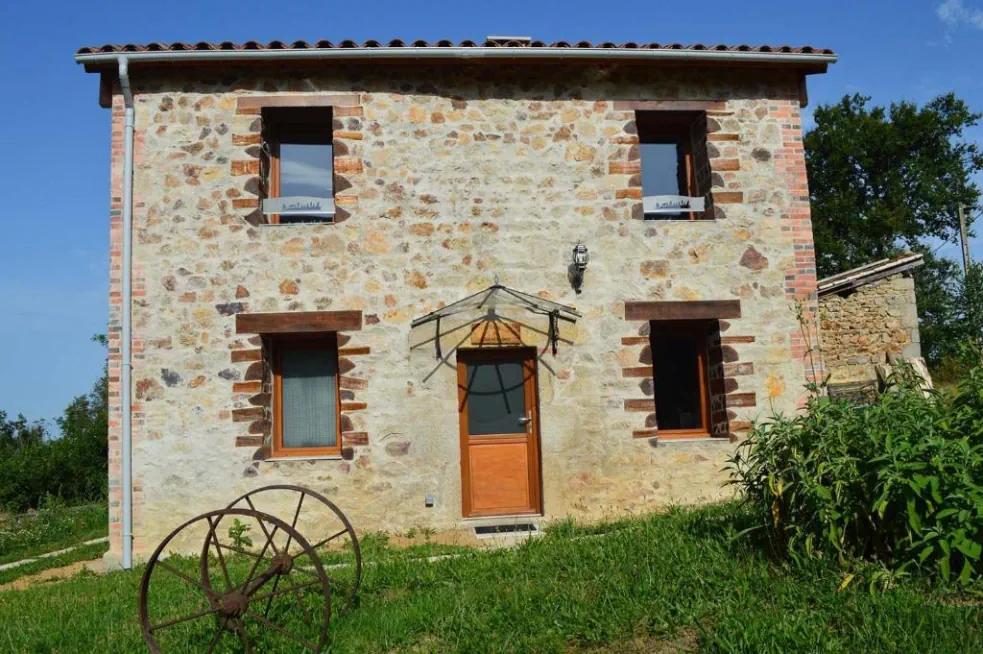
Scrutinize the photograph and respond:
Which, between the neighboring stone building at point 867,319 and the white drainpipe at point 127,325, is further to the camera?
the neighboring stone building at point 867,319

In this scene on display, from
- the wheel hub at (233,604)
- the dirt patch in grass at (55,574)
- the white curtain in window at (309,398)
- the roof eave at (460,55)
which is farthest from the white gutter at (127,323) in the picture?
the wheel hub at (233,604)

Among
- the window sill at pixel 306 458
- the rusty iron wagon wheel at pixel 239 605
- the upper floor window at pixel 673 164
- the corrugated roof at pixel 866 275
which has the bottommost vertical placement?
the rusty iron wagon wheel at pixel 239 605

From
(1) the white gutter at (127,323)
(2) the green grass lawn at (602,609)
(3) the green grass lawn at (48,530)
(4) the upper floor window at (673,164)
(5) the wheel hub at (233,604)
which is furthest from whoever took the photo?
(3) the green grass lawn at (48,530)

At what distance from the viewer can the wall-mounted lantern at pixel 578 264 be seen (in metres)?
8.26

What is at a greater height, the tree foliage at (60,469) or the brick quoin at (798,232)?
the brick quoin at (798,232)

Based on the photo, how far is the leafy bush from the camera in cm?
420

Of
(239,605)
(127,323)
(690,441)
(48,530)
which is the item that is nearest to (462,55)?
(127,323)

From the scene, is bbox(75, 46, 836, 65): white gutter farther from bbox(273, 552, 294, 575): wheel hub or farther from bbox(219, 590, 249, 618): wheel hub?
bbox(219, 590, 249, 618): wheel hub

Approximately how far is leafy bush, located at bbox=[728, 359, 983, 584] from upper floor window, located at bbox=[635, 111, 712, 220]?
4172 mm

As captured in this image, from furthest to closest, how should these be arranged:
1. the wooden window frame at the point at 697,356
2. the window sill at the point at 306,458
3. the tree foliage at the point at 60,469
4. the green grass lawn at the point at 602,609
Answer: the tree foliage at the point at 60,469 → the wooden window frame at the point at 697,356 → the window sill at the point at 306,458 → the green grass lawn at the point at 602,609

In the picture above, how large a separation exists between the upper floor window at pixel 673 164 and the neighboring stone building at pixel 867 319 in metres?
1.95

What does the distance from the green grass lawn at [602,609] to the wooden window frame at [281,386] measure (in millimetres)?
2303

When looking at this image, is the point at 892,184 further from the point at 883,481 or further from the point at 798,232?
the point at 883,481

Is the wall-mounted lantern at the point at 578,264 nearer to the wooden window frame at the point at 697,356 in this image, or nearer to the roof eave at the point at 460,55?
the wooden window frame at the point at 697,356
